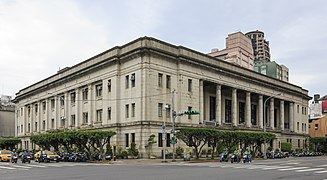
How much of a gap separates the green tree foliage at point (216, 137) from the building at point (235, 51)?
8127 cm

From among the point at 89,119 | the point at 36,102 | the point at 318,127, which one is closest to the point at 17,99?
the point at 36,102

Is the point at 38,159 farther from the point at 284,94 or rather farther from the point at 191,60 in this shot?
the point at 284,94

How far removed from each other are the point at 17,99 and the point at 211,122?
55.6 meters

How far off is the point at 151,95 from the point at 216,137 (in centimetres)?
1044

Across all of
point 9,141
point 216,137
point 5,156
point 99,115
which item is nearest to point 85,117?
point 99,115

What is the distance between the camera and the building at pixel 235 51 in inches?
5395

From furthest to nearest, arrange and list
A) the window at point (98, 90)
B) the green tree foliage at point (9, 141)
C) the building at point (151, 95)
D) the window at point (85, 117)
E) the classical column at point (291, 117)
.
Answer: the green tree foliage at point (9, 141), the classical column at point (291, 117), the window at point (85, 117), the window at point (98, 90), the building at point (151, 95)

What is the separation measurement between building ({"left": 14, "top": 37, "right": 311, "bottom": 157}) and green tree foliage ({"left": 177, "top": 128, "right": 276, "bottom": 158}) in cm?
Result: 393

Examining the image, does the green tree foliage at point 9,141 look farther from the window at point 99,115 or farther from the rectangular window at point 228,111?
the rectangular window at point 228,111

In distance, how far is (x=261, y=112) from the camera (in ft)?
252

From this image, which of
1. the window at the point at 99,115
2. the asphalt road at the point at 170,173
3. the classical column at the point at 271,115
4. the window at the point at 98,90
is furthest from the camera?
the classical column at the point at 271,115

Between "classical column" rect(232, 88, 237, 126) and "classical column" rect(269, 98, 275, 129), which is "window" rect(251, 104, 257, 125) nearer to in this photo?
"classical column" rect(269, 98, 275, 129)

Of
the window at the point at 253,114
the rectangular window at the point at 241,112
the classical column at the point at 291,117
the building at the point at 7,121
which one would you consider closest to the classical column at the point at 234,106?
the rectangular window at the point at 241,112

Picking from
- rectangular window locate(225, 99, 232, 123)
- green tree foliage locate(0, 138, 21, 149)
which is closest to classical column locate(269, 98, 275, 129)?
rectangular window locate(225, 99, 232, 123)
